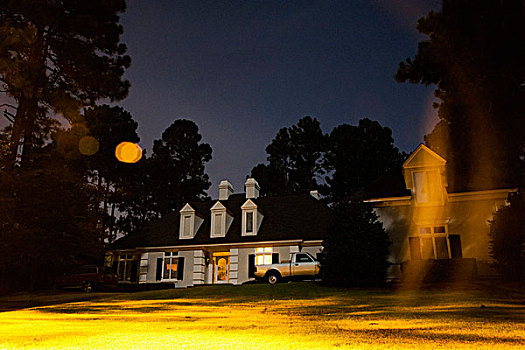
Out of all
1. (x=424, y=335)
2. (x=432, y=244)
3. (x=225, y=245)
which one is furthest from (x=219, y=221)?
(x=424, y=335)

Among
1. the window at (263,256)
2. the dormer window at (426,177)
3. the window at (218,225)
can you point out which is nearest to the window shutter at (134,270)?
the window at (218,225)

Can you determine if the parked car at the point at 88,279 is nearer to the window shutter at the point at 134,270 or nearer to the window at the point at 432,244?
the window shutter at the point at 134,270

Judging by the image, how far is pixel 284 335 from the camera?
6.70 m

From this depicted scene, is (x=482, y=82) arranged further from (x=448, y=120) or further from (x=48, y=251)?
(x=48, y=251)

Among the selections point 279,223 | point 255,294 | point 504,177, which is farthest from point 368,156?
point 255,294

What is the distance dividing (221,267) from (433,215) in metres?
17.3

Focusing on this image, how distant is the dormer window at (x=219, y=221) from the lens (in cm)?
3028

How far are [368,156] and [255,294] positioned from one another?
112 feet

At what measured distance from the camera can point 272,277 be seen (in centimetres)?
2138

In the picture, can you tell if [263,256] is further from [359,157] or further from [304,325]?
[359,157]

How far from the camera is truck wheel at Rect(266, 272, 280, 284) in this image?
2122 cm

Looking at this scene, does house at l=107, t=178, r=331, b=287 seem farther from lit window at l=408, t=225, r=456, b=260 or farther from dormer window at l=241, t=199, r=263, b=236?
lit window at l=408, t=225, r=456, b=260

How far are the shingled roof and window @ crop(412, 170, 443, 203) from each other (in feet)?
23.4

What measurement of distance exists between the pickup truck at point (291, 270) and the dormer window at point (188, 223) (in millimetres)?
10581
